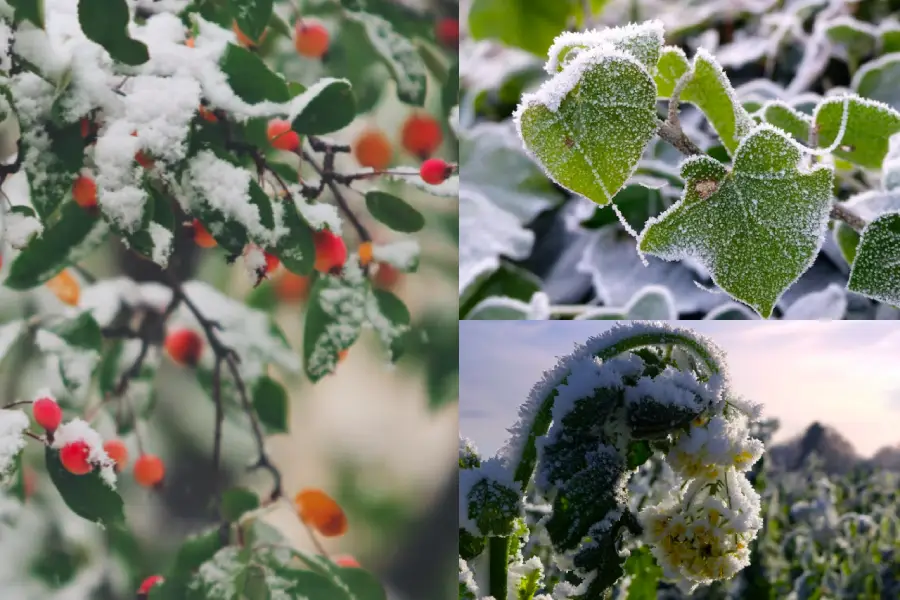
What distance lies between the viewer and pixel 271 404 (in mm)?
585

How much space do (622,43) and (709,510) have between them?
0.22 meters

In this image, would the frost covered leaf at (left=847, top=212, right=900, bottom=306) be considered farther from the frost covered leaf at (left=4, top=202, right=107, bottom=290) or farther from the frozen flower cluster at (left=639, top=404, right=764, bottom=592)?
the frost covered leaf at (left=4, top=202, right=107, bottom=290)

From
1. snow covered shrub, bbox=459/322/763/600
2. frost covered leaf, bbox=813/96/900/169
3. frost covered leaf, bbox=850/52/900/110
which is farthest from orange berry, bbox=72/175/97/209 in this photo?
frost covered leaf, bbox=850/52/900/110

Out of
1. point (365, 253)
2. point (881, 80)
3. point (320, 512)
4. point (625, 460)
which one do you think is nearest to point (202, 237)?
point (365, 253)

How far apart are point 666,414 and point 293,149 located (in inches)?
13.8

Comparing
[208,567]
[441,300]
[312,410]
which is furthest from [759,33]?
[208,567]

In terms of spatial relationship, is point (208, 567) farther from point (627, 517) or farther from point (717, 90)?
point (717, 90)

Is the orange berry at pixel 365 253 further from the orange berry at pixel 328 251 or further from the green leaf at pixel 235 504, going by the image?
the green leaf at pixel 235 504

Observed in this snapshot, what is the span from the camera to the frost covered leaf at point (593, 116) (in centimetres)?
29

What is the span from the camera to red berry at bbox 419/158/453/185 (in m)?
0.61

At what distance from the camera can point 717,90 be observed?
0.34 metres

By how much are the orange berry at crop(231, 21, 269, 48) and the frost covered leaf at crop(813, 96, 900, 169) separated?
388 millimetres

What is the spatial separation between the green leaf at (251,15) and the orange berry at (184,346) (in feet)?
0.73

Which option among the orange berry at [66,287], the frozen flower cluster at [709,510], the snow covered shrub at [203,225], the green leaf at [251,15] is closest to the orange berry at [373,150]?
the snow covered shrub at [203,225]
